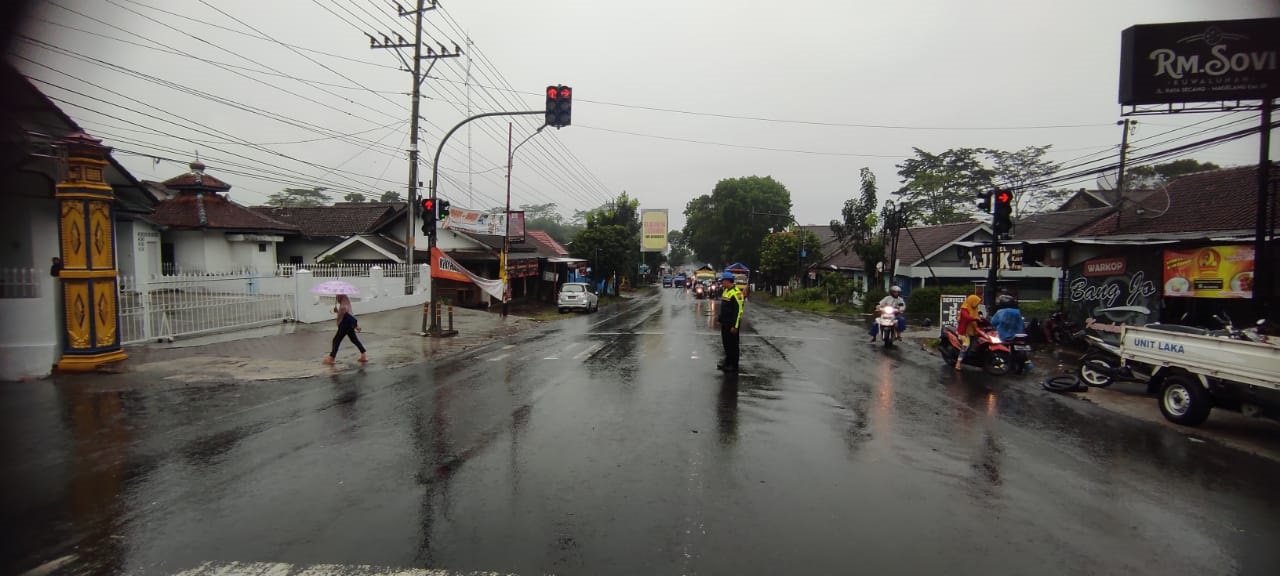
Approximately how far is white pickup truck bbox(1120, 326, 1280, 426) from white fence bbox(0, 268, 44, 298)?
16200 millimetres

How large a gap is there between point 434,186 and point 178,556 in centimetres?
1411

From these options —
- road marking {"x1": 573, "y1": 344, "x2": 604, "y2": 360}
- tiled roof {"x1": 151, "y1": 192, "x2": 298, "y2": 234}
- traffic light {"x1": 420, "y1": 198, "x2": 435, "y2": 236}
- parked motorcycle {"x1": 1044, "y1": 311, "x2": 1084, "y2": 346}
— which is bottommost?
road marking {"x1": 573, "y1": 344, "x2": 604, "y2": 360}

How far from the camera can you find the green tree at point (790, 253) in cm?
4816

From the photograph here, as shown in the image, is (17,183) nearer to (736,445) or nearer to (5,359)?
(5,359)

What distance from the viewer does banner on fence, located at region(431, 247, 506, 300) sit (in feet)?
59.4

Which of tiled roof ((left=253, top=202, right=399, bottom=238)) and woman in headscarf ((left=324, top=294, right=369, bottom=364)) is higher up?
tiled roof ((left=253, top=202, right=399, bottom=238))

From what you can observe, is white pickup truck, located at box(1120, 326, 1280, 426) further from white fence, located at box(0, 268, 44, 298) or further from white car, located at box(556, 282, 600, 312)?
white car, located at box(556, 282, 600, 312)

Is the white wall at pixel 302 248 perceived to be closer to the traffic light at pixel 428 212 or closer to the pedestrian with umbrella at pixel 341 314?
the traffic light at pixel 428 212

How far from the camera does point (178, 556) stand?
3.72 m

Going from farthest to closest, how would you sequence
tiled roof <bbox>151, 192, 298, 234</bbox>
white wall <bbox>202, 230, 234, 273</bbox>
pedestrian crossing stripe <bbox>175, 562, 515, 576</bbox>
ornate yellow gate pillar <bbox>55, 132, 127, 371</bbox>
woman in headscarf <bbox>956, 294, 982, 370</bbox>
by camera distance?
white wall <bbox>202, 230, 234, 273</bbox>
tiled roof <bbox>151, 192, 298, 234</bbox>
woman in headscarf <bbox>956, 294, 982, 370</bbox>
ornate yellow gate pillar <bbox>55, 132, 127, 371</bbox>
pedestrian crossing stripe <bbox>175, 562, 515, 576</bbox>

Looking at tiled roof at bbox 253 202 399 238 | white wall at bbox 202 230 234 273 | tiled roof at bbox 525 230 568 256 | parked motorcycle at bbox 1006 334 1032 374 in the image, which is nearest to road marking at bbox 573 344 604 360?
parked motorcycle at bbox 1006 334 1032 374

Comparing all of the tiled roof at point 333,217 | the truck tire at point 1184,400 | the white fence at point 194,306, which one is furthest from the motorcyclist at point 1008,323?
the tiled roof at point 333,217

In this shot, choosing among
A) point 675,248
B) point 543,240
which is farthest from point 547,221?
point 543,240

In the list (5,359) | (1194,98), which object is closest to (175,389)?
(5,359)
